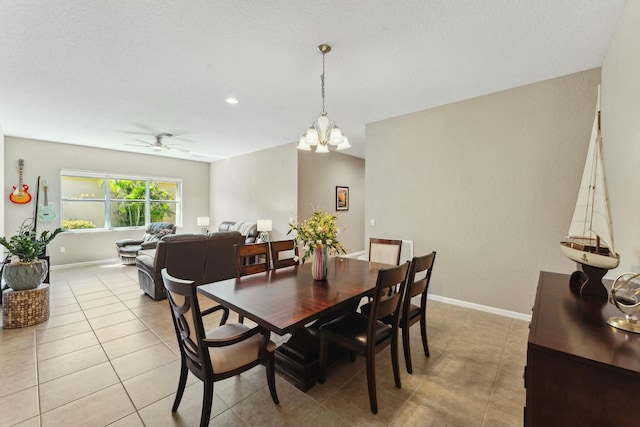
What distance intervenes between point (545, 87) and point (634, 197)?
77.4 inches

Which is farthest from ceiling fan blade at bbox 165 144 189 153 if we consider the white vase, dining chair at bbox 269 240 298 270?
the white vase

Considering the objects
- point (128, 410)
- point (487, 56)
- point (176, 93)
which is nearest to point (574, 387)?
point (128, 410)

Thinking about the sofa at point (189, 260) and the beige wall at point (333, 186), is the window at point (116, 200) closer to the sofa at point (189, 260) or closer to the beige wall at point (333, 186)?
the sofa at point (189, 260)

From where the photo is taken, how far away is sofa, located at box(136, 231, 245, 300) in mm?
3717

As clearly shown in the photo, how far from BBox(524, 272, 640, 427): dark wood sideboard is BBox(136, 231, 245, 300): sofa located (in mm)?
3923

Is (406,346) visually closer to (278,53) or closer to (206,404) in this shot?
(206,404)

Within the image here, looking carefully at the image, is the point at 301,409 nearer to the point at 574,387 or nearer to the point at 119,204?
the point at 574,387

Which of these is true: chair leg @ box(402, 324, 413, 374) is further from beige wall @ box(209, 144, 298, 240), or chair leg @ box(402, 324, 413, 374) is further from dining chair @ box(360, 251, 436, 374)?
beige wall @ box(209, 144, 298, 240)

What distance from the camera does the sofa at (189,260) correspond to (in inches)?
146

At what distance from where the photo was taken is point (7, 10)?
1.96 m

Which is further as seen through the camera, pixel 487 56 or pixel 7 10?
pixel 487 56

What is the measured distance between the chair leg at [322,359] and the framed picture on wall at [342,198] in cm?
510

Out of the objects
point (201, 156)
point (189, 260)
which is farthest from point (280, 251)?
point (201, 156)

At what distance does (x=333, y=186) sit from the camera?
6.88 m
